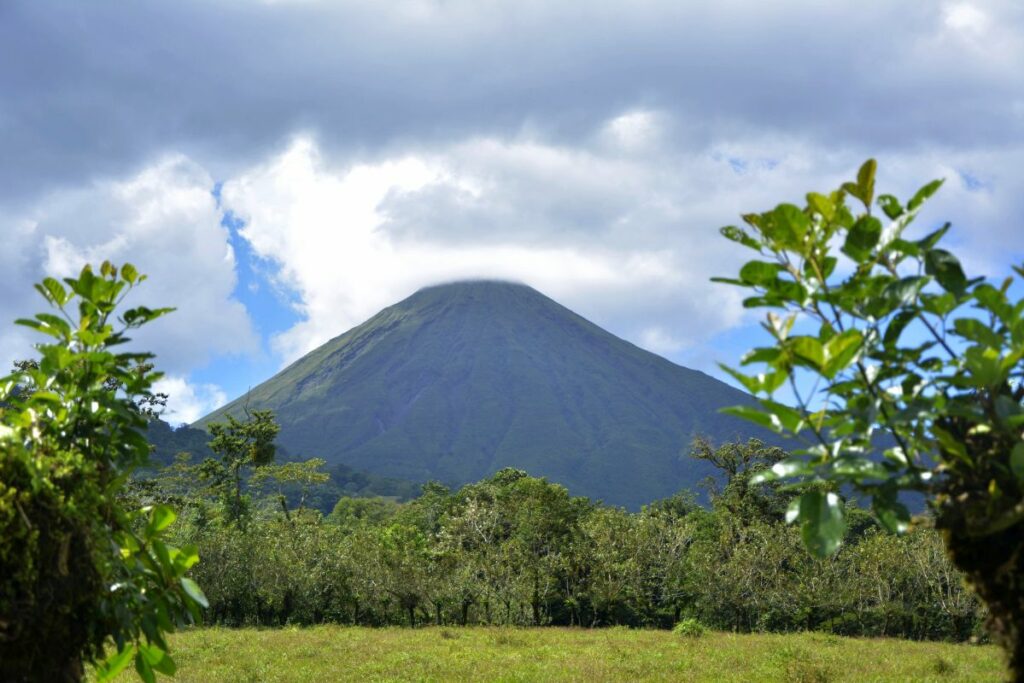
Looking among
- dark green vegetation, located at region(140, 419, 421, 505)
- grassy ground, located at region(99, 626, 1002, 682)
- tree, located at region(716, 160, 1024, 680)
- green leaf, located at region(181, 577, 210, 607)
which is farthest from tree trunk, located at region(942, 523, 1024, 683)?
dark green vegetation, located at region(140, 419, 421, 505)

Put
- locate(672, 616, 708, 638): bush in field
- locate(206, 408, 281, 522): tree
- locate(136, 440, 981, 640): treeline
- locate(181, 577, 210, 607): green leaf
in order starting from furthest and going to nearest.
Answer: locate(206, 408, 281, 522): tree, locate(136, 440, 981, 640): treeline, locate(672, 616, 708, 638): bush in field, locate(181, 577, 210, 607): green leaf

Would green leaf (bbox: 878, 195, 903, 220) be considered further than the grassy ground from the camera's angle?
No

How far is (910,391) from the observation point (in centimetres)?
170

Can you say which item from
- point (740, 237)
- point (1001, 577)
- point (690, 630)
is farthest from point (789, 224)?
point (690, 630)

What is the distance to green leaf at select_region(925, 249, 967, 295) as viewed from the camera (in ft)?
5.41

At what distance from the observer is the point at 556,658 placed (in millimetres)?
17078

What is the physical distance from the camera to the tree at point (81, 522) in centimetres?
194

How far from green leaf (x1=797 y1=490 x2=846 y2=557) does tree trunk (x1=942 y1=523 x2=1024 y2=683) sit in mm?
235

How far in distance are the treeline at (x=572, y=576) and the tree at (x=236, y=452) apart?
19.7 ft

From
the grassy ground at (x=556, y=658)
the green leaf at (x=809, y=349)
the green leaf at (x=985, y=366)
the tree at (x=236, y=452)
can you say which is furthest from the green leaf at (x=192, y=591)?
the tree at (x=236, y=452)

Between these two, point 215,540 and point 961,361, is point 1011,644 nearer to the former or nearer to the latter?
point 961,361

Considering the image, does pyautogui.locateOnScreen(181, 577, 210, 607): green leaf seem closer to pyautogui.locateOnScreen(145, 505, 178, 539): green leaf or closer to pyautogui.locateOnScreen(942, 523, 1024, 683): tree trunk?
pyautogui.locateOnScreen(145, 505, 178, 539): green leaf

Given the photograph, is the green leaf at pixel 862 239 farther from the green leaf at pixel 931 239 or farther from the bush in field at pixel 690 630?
the bush in field at pixel 690 630

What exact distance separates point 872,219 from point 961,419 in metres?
0.44
